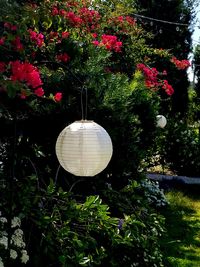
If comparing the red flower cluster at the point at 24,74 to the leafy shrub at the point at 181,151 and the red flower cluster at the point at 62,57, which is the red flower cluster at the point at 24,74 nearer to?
the red flower cluster at the point at 62,57

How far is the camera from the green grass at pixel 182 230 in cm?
Result: 533

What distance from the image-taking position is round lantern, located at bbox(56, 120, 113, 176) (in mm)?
2965

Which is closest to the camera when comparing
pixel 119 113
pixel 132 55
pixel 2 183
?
pixel 2 183

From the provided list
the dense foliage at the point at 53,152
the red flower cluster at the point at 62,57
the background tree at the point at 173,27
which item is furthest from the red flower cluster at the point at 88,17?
the background tree at the point at 173,27

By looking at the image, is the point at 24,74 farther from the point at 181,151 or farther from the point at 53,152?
the point at 181,151

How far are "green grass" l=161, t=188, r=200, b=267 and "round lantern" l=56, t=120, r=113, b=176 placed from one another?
1772mm

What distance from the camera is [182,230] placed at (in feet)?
21.6

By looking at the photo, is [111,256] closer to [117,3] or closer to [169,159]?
[117,3]

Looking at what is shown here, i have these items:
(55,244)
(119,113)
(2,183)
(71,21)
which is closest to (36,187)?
(2,183)

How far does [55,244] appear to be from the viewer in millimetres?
3018

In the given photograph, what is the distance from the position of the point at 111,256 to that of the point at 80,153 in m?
0.88

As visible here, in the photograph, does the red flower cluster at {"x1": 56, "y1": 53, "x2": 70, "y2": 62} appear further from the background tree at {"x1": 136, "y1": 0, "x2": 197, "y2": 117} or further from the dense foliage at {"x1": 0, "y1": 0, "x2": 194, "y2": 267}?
the background tree at {"x1": 136, "y1": 0, "x2": 197, "y2": 117}

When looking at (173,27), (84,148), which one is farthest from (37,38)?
(173,27)

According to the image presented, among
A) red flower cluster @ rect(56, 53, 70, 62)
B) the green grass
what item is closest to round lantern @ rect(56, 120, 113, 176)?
red flower cluster @ rect(56, 53, 70, 62)
